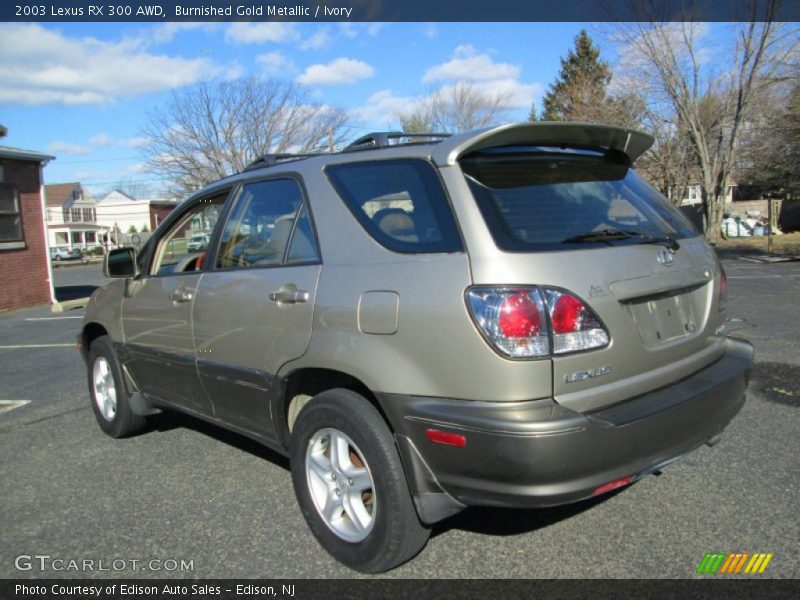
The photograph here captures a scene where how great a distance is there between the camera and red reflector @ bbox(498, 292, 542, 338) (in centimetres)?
224

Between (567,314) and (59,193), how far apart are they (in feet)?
255

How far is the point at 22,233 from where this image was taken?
15172 mm

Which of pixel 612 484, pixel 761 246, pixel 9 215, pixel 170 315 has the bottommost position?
pixel 612 484

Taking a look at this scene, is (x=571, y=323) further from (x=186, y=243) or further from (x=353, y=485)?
(x=186, y=243)

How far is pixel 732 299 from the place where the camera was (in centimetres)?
983

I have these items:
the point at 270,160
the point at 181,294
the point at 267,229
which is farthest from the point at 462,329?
the point at 181,294

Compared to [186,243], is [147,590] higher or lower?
lower

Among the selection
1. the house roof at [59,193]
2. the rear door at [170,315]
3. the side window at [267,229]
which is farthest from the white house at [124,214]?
the side window at [267,229]

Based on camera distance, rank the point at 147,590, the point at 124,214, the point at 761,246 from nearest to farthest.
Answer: the point at 147,590 < the point at 761,246 < the point at 124,214

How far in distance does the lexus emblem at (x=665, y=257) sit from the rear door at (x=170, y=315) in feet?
7.89

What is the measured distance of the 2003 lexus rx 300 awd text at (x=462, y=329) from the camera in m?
2.25

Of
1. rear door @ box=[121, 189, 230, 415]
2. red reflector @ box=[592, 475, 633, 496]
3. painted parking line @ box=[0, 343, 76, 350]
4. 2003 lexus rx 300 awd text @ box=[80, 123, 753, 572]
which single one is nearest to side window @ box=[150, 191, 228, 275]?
rear door @ box=[121, 189, 230, 415]

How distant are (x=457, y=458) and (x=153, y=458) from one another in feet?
8.86

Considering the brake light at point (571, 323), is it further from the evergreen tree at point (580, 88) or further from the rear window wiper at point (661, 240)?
the evergreen tree at point (580, 88)
